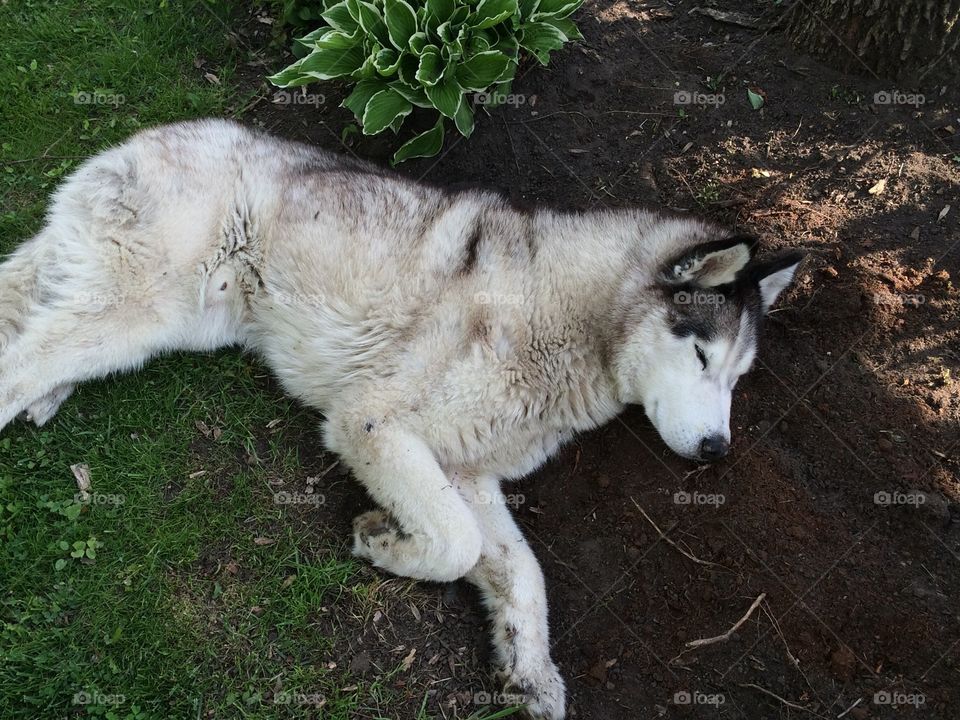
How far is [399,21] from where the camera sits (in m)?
4.81

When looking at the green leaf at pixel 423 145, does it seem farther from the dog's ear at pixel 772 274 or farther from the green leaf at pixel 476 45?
the dog's ear at pixel 772 274

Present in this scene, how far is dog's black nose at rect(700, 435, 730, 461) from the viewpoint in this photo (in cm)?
400

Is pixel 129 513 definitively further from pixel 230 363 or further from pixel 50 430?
pixel 230 363

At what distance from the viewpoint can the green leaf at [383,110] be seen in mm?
5000

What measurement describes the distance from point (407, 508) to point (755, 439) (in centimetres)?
233

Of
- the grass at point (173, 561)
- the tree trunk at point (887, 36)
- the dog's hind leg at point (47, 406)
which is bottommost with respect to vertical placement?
the grass at point (173, 561)

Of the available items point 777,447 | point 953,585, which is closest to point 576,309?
point 777,447

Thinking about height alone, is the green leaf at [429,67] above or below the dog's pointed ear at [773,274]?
above

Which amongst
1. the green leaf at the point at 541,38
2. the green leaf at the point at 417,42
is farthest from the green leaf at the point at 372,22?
the green leaf at the point at 541,38

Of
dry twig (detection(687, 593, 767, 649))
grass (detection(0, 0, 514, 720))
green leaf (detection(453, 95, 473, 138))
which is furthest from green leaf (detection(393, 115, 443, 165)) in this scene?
dry twig (detection(687, 593, 767, 649))

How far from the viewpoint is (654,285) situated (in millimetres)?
4348

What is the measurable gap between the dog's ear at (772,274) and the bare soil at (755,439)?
0.29m

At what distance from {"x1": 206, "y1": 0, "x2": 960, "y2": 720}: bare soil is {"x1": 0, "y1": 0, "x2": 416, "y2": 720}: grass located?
286 millimetres

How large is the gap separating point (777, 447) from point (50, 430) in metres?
4.64
